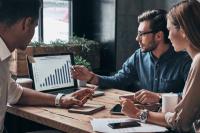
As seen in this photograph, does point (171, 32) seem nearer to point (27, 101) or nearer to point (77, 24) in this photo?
point (27, 101)

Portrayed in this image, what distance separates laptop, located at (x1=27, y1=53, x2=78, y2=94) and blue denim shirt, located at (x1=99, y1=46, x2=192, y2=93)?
0.26 meters

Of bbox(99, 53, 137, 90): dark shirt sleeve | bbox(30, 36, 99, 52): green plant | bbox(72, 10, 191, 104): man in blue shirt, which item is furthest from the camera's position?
bbox(30, 36, 99, 52): green plant

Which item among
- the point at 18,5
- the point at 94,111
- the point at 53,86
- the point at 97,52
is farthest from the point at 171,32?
the point at 97,52

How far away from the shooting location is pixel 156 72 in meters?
2.71

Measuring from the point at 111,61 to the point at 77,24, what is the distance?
569mm

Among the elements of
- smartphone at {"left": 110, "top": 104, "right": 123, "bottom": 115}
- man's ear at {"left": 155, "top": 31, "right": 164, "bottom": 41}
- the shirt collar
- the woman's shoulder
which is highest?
man's ear at {"left": 155, "top": 31, "right": 164, "bottom": 41}

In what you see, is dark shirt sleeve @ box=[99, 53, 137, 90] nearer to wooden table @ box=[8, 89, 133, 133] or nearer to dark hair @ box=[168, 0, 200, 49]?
wooden table @ box=[8, 89, 133, 133]

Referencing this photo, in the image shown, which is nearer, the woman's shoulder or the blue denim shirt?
the woman's shoulder

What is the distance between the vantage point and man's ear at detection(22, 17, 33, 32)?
1703 millimetres

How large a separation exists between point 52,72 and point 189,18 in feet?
3.69

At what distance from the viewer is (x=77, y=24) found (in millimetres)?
4133

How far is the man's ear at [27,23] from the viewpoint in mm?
1703

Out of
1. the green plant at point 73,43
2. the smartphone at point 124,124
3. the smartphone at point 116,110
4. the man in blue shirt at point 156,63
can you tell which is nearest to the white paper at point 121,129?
the smartphone at point 124,124

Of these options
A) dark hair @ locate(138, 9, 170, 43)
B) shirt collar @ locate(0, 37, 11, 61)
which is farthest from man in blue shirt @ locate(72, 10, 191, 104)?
shirt collar @ locate(0, 37, 11, 61)
